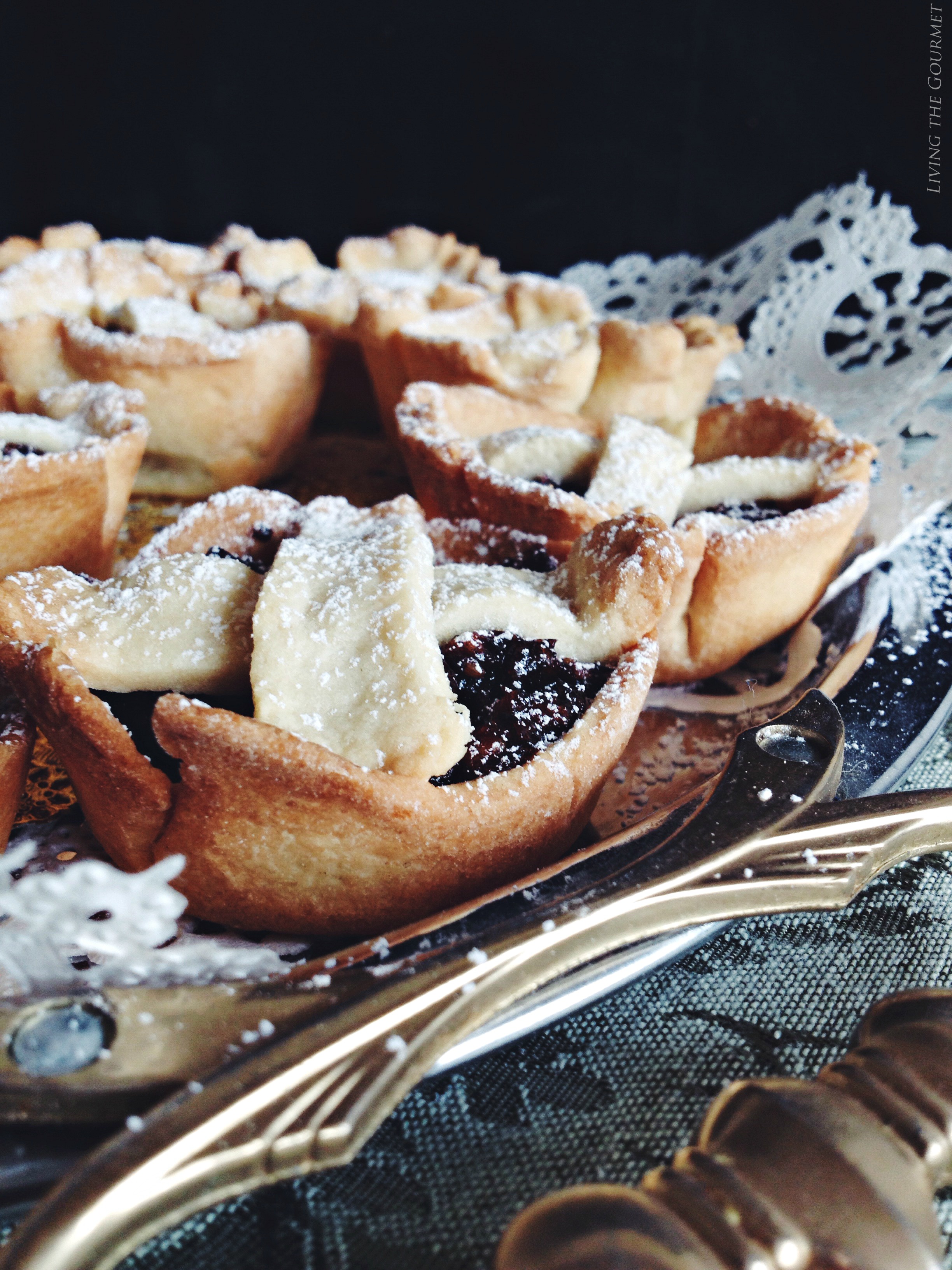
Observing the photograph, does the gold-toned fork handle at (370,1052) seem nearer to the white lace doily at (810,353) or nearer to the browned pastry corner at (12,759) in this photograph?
the white lace doily at (810,353)

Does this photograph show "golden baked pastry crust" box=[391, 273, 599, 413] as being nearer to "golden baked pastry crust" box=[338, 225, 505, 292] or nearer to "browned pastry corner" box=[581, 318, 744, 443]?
"browned pastry corner" box=[581, 318, 744, 443]

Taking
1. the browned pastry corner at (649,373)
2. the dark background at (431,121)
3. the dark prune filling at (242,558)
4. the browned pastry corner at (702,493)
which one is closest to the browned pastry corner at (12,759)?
the dark prune filling at (242,558)

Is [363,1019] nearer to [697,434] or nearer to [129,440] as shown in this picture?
[129,440]

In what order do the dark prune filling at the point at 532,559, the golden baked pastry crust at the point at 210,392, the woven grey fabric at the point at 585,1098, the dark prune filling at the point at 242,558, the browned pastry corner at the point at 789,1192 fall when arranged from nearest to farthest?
the browned pastry corner at the point at 789,1192 < the woven grey fabric at the point at 585,1098 < the dark prune filling at the point at 242,558 < the dark prune filling at the point at 532,559 < the golden baked pastry crust at the point at 210,392

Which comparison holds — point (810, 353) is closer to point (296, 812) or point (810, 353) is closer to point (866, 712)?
point (866, 712)

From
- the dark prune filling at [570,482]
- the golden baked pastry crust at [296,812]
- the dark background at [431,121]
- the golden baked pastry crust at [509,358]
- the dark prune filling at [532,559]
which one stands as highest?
the dark background at [431,121]

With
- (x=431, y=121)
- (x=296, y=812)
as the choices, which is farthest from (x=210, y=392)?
(x=431, y=121)
